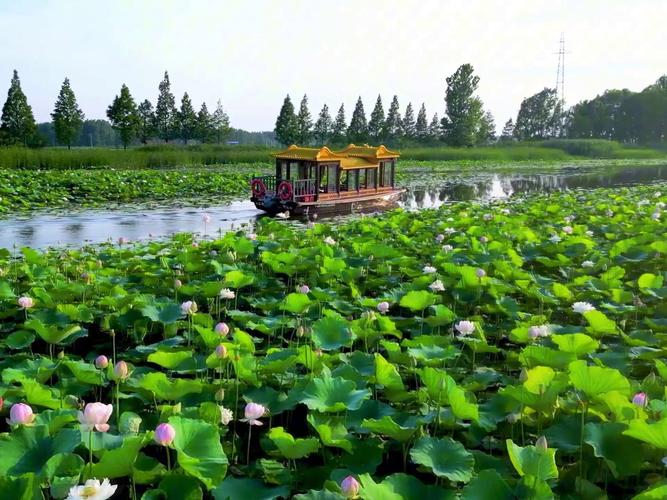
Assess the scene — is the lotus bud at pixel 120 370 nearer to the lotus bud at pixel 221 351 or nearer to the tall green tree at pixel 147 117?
the lotus bud at pixel 221 351

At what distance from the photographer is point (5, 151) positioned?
17812mm

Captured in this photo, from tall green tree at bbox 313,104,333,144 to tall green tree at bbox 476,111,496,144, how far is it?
11.6 metres

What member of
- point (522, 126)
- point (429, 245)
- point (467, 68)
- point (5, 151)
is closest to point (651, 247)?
point (429, 245)

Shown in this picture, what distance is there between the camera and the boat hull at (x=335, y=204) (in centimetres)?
1143

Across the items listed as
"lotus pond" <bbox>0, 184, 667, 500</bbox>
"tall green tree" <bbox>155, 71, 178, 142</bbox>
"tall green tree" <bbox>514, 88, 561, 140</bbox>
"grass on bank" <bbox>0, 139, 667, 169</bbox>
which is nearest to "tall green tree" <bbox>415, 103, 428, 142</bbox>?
"grass on bank" <bbox>0, 139, 667, 169</bbox>

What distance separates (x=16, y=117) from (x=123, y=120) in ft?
18.2

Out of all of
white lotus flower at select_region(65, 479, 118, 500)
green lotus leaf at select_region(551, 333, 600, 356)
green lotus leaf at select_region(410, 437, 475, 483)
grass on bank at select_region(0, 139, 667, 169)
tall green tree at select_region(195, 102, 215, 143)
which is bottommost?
green lotus leaf at select_region(410, 437, 475, 483)

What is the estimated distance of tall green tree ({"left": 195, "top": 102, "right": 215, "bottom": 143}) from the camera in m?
41.4

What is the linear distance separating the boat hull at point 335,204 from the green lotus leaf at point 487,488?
970 centimetres

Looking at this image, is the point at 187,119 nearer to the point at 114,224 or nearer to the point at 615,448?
the point at 114,224

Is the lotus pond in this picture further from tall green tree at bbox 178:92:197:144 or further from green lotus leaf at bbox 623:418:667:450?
tall green tree at bbox 178:92:197:144

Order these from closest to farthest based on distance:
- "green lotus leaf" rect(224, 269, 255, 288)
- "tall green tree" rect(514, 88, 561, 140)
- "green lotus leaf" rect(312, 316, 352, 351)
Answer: "green lotus leaf" rect(312, 316, 352, 351) → "green lotus leaf" rect(224, 269, 255, 288) → "tall green tree" rect(514, 88, 561, 140)

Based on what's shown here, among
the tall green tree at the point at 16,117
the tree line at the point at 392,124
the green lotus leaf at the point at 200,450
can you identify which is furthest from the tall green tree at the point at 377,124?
the green lotus leaf at the point at 200,450

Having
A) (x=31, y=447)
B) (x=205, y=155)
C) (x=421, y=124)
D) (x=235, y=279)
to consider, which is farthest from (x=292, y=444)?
(x=421, y=124)
